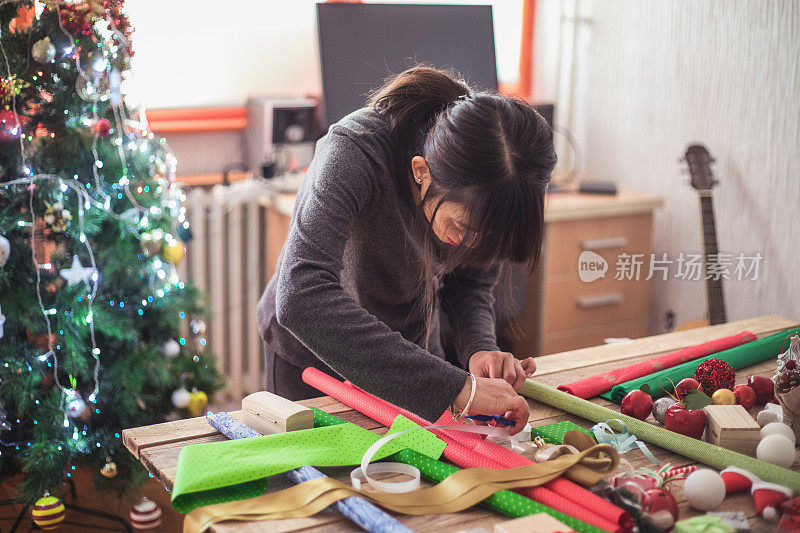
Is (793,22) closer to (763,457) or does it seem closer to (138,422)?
(763,457)

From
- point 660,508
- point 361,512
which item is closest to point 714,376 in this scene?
point 660,508

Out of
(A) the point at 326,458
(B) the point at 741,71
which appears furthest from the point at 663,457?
(B) the point at 741,71

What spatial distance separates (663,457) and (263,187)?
1.82 m

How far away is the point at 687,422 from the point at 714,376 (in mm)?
197

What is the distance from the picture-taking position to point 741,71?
8.00 feet

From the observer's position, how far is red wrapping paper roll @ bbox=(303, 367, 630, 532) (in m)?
0.87

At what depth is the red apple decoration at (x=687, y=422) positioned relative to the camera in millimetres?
1098

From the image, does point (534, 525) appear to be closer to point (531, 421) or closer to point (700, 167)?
point (531, 421)

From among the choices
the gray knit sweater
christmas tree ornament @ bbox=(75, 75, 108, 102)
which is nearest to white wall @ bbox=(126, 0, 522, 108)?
christmas tree ornament @ bbox=(75, 75, 108, 102)

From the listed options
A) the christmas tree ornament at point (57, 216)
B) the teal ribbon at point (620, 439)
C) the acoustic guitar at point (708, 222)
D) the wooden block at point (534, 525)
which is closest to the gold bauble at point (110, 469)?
the christmas tree ornament at point (57, 216)

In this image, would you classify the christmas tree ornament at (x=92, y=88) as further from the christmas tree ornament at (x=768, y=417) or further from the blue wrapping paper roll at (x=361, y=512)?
the christmas tree ornament at (x=768, y=417)

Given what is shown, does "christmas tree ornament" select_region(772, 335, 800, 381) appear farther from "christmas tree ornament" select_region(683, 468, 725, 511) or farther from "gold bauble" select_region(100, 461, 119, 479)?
"gold bauble" select_region(100, 461, 119, 479)

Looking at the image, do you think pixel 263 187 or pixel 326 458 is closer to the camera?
pixel 326 458

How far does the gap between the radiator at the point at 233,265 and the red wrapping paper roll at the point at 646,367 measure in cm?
150
